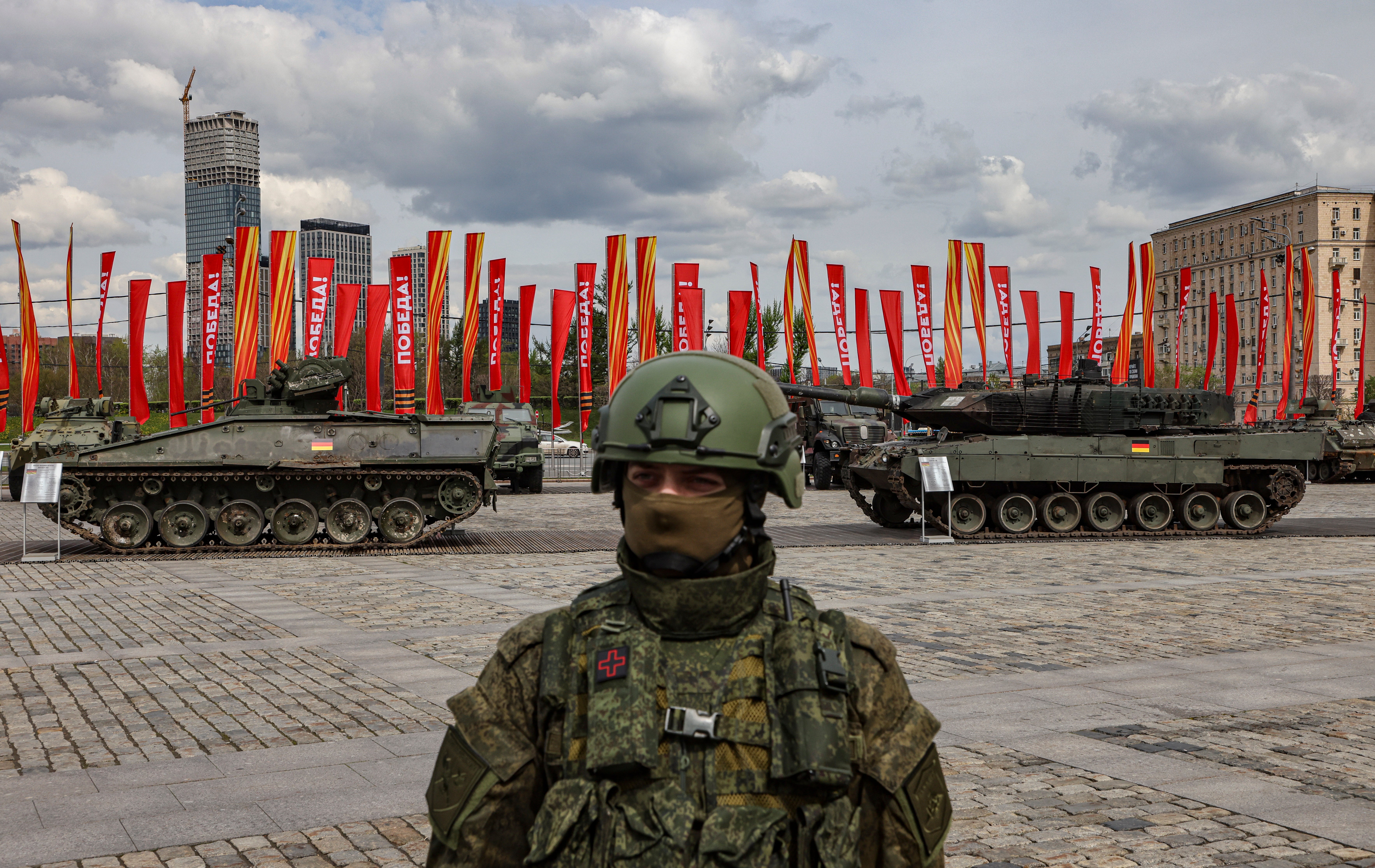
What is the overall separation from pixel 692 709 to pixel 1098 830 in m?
3.41

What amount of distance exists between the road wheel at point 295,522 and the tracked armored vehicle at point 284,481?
0.01m

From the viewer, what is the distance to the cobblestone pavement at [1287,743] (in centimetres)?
562

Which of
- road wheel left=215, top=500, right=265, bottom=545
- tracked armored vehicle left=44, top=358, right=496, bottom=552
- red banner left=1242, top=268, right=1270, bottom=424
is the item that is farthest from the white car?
red banner left=1242, top=268, right=1270, bottom=424

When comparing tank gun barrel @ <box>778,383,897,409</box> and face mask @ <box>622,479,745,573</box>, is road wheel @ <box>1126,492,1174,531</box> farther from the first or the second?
face mask @ <box>622,479,745,573</box>

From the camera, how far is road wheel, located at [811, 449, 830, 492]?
30750mm

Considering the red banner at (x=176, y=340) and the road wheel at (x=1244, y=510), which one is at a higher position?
the red banner at (x=176, y=340)

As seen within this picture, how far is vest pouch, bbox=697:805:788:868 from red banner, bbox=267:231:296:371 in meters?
24.9

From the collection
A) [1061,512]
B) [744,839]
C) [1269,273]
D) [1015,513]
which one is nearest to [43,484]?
[1015,513]

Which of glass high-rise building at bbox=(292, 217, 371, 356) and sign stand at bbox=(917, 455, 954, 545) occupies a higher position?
glass high-rise building at bbox=(292, 217, 371, 356)

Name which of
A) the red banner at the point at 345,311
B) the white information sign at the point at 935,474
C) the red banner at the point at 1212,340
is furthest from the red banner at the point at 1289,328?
the red banner at the point at 345,311

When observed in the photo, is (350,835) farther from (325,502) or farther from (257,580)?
(325,502)

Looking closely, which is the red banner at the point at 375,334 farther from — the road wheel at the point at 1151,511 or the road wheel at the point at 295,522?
the road wheel at the point at 1151,511

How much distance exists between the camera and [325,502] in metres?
17.4

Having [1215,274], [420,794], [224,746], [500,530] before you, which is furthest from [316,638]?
[1215,274]
